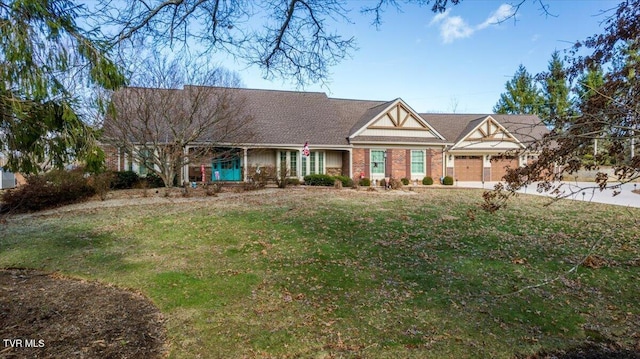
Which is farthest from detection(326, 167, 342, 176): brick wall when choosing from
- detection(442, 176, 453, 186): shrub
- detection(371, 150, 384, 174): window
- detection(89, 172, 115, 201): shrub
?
detection(89, 172, 115, 201): shrub

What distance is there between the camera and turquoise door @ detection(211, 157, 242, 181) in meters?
23.4

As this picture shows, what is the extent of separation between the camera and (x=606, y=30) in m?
3.55

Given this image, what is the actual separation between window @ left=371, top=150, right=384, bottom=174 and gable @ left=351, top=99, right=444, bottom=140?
1.27 meters

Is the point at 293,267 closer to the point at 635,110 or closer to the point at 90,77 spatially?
the point at 90,77

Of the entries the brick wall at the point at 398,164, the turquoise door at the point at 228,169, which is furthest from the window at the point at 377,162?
the turquoise door at the point at 228,169

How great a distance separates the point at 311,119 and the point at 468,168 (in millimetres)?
12809

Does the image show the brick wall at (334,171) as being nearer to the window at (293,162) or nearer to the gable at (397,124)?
the window at (293,162)

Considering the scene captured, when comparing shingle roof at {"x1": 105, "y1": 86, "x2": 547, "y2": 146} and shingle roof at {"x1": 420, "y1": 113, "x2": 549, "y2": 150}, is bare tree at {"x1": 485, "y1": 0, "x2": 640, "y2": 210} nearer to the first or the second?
shingle roof at {"x1": 105, "y1": 86, "x2": 547, "y2": 146}

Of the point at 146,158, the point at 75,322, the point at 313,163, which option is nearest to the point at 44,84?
the point at 75,322

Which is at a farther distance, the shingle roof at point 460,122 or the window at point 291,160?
the shingle roof at point 460,122

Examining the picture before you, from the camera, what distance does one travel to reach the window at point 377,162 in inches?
1021

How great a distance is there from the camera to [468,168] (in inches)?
1152

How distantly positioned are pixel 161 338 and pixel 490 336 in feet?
12.4

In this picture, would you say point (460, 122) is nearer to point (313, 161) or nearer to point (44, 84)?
point (313, 161)
